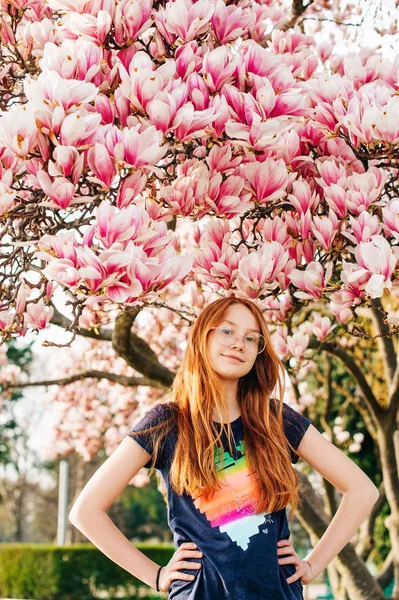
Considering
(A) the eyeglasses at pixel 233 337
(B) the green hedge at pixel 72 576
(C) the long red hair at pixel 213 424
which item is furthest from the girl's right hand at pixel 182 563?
(B) the green hedge at pixel 72 576

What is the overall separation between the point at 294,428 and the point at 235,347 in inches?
12.3

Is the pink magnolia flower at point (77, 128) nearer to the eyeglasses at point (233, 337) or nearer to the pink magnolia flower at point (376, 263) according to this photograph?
the pink magnolia flower at point (376, 263)

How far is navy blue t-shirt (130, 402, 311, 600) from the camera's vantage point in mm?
1935

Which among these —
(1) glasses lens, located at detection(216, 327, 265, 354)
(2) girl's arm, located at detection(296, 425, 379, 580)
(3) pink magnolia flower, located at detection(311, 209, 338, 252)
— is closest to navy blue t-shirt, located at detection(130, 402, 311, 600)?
(2) girl's arm, located at detection(296, 425, 379, 580)

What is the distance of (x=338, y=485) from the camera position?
7.38ft

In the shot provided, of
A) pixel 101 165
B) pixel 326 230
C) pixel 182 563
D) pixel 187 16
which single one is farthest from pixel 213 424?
pixel 187 16

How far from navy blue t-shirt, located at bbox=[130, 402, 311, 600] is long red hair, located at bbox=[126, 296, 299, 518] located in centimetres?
3

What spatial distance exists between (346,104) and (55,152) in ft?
2.82

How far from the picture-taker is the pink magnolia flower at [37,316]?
208cm

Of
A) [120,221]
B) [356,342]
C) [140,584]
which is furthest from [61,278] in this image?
[140,584]

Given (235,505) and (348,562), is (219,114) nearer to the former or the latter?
(235,505)

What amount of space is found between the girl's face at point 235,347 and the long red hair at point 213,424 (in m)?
0.02

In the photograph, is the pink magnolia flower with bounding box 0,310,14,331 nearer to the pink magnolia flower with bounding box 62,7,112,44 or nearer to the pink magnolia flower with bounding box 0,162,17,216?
the pink magnolia flower with bounding box 0,162,17,216

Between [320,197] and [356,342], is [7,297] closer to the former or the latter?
[320,197]
